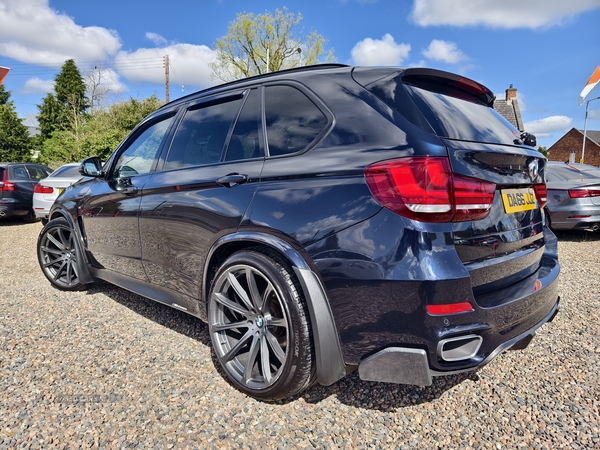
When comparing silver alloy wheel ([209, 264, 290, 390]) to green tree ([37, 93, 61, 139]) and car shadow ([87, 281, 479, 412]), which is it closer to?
car shadow ([87, 281, 479, 412])

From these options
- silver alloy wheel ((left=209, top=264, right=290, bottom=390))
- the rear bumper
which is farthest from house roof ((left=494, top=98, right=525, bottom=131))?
the rear bumper

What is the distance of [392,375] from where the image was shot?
1.74 metres

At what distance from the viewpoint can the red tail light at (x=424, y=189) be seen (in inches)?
65.1

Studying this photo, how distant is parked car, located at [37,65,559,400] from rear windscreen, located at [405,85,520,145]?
0.04ft

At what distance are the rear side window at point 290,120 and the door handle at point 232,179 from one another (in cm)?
21

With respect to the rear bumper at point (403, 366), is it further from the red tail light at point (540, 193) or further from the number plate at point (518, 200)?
the red tail light at point (540, 193)

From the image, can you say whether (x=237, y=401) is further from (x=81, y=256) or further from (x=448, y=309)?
(x=81, y=256)

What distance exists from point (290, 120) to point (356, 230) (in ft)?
2.67

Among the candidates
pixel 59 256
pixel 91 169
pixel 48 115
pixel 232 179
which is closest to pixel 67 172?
pixel 59 256

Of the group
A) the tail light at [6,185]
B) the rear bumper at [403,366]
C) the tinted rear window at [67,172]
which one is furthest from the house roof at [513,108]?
the rear bumper at [403,366]

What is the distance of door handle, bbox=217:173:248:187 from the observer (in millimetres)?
2221

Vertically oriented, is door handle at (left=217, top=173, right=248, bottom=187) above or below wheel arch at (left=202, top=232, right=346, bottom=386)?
above

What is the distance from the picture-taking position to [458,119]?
2.00 m

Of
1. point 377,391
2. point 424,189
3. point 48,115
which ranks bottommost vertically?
point 377,391
